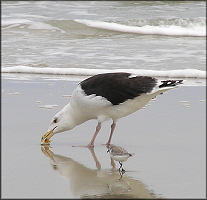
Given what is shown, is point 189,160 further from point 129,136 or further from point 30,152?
point 30,152

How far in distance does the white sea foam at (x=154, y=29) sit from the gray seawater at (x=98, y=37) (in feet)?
0.70

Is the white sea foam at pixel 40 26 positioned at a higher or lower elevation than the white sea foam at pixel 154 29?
higher

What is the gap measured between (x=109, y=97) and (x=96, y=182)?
1497mm

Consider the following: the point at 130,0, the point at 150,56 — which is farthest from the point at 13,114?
the point at 130,0

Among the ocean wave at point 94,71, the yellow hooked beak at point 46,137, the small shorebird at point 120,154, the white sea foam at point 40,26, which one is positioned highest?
the small shorebird at point 120,154

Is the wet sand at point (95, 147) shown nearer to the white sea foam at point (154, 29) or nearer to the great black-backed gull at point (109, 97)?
the great black-backed gull at point (109, 97)

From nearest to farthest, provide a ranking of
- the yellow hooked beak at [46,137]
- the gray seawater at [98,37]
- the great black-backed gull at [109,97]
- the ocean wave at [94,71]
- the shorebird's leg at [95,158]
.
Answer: the shorebird's leg at [95,158], the great black-backed gull at [109,97], the yellow hooked beak at [46,137], the ocean wave at [94,71], the gray seawater at [98,37]

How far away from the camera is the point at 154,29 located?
16.3 m

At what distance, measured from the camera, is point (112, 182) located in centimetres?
484

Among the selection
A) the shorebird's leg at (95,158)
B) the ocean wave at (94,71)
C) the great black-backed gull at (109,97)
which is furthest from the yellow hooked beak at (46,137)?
the ocean wave at (94,71)

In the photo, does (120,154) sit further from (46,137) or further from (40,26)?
(40,26)

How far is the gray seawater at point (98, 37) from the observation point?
1131 centimetres

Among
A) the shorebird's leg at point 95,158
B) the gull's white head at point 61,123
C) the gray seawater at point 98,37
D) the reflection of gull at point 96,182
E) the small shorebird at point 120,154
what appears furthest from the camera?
the gray seawater at point 98,37

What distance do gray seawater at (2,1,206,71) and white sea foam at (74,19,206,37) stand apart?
212 mm
